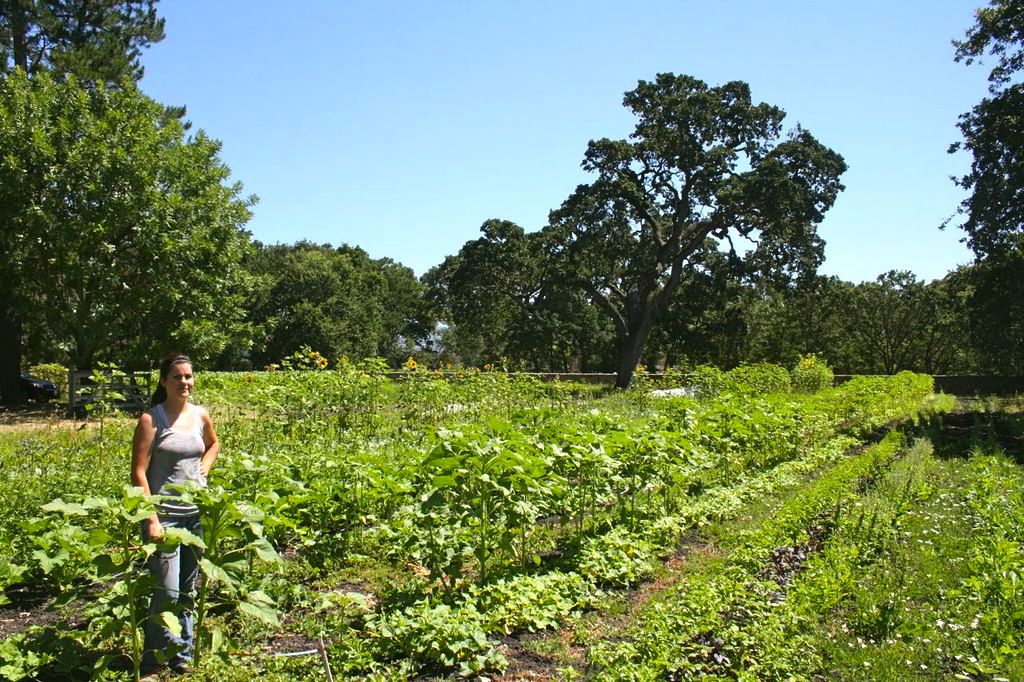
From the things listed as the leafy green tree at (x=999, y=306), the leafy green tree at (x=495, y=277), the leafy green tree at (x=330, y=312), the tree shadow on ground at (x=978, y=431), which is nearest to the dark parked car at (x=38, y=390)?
the leafy green tree at (x=330, y=312)

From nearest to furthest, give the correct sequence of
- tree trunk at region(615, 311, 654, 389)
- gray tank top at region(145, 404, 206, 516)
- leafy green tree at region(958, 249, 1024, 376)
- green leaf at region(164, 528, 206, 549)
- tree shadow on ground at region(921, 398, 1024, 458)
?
1. green leaf at region(164, 528, 206, 549)
2. gray tank top at region(145, 404, 206, 516)
3. tree shadow on ground at region(921, 398, 1024, 458)
4. leafy green tree at region(958, 249, 1024, 376)
5. tree trunk at region(615, 311, 654, 389)

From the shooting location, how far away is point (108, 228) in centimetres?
1659

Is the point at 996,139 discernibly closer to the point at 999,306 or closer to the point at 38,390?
the point at 999,306

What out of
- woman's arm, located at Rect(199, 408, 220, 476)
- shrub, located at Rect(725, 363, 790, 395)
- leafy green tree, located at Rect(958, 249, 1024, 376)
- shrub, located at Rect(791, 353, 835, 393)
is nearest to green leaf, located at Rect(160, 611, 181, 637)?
woman's arm, located at Rect(199, 408, 220, 476)

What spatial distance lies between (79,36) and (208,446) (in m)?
22.7

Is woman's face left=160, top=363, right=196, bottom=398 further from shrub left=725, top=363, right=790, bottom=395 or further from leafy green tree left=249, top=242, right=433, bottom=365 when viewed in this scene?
leafy green tree left=249, top=242, right=433, bottom=365

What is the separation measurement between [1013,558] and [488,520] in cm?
341

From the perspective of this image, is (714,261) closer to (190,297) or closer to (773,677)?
(190,297)

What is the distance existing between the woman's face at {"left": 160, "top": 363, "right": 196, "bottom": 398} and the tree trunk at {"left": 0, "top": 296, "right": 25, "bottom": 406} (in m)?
19.4

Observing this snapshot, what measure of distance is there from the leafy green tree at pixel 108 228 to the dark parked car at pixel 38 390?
4.68m

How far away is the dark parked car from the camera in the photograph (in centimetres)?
2252

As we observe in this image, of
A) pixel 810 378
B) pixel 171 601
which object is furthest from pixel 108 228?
pixel 810 378

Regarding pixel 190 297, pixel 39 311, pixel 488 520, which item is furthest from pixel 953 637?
pixel 39 311

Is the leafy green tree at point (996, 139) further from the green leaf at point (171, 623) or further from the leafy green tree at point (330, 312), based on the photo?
the leafy green tree at point (330, 312)
